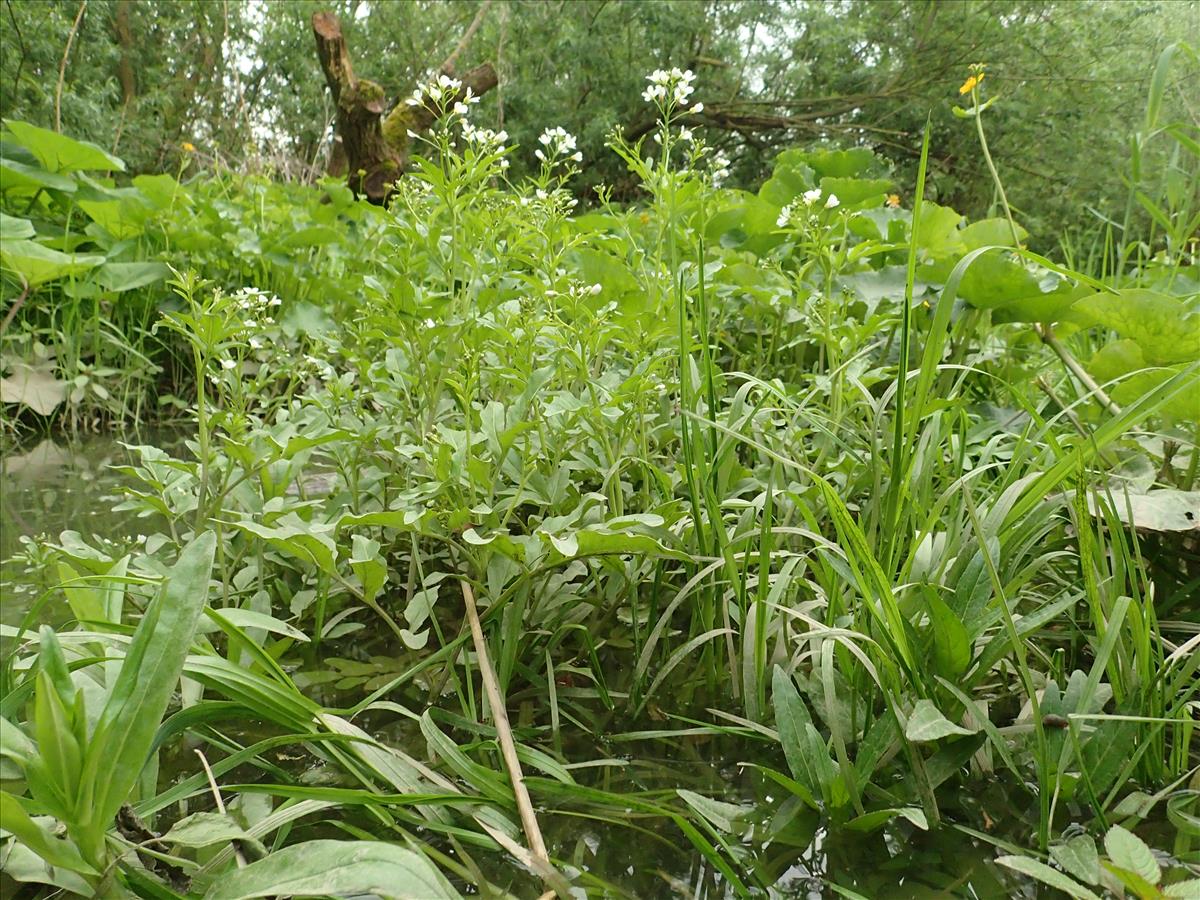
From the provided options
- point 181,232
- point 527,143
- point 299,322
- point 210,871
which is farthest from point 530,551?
point 527,143

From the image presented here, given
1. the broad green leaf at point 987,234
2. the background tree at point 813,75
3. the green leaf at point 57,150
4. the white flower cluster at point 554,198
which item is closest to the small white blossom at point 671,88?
the white flower cluster at point 554,198

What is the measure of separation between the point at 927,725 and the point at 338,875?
1.52 ft

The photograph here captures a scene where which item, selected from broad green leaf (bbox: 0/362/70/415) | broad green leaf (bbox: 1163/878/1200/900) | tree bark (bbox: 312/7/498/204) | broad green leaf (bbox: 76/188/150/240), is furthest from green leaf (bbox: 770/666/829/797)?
tree bark (bbox: 312/7/498/204)

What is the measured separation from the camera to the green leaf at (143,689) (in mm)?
582

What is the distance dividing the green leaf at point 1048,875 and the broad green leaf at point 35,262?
9.02 feet

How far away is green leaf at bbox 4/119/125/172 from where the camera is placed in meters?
2.99

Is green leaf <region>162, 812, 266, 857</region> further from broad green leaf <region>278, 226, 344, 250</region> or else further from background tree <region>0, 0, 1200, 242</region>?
background tree <region>0, 0, 1200, 242</region>

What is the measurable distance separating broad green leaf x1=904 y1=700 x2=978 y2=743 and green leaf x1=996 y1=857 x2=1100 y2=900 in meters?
0.10

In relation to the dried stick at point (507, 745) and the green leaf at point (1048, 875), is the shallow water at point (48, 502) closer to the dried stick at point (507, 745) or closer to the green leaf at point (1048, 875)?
the dried stick at point (507, 745)

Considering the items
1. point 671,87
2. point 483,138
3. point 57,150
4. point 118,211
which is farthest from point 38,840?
point 57,150

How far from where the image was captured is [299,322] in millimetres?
2854

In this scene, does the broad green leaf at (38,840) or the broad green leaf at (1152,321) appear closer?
the broad green leaf at (38,840)

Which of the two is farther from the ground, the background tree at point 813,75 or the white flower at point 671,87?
the background tree at point 813,75

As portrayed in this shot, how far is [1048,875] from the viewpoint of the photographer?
0.64 meters
